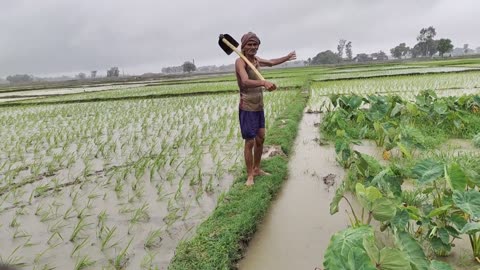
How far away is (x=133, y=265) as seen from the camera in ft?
7.26

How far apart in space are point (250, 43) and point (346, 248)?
2.18 metres

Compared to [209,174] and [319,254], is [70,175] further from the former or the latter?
[319,254]

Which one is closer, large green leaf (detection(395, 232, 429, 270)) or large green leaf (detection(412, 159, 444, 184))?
large green leaf (detection(395, 232, 429, 270))

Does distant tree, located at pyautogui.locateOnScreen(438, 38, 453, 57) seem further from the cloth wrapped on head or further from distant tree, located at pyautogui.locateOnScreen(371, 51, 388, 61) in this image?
the cloth wrapped on head

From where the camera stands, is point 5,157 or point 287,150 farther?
point 5,157

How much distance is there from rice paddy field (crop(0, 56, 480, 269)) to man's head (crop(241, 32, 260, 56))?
1.24 meters

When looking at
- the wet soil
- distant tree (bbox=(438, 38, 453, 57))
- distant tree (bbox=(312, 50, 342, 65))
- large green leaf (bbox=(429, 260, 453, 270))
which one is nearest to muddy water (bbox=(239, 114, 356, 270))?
the wet soil

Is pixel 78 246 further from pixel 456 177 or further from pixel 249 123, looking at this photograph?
pixel 456 177

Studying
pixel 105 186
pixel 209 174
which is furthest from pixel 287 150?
pixel 105 186

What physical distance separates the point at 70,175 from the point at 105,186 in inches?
29.9

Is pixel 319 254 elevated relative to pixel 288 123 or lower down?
lower down

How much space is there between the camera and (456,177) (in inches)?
75.9

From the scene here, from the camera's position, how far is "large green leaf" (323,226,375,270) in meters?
1.33

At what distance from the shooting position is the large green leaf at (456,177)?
1900 millimetres
